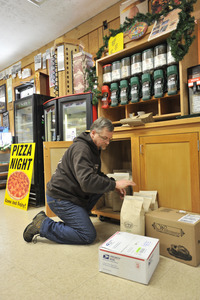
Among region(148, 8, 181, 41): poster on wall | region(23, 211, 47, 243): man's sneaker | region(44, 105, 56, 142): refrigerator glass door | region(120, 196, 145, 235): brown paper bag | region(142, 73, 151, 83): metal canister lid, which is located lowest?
region(23, 211, 47, 243): man's sneaker

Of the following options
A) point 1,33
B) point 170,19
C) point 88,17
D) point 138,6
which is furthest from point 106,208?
point 1,33

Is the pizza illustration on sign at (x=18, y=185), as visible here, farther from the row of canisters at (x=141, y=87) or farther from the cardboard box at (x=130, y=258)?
the cardboard box at (x=130, y=258)

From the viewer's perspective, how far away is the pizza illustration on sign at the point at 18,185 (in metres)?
3.22

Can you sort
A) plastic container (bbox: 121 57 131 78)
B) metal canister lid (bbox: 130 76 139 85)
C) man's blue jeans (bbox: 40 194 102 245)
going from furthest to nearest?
plastic container (bbox: 121 57 131 78)
metal canister lid (bbox: 130 76 139 85)
man's blue jeans (bbox: 40 194 102 245)

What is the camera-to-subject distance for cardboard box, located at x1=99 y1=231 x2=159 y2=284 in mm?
1287

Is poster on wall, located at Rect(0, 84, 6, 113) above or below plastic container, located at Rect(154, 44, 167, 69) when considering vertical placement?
above

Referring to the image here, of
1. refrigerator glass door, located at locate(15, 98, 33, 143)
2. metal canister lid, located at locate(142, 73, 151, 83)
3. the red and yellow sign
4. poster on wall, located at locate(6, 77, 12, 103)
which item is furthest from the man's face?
poster on wall, located at locate(6, 77, 12, 103)

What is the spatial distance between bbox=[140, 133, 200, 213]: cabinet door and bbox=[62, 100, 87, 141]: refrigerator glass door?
1285mm

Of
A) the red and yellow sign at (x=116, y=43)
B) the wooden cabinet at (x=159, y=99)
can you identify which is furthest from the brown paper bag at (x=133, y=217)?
the red and yellow sign at (x=116, y=43)

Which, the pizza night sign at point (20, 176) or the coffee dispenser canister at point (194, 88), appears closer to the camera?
the coffee dispenser canister at point (194, 88)

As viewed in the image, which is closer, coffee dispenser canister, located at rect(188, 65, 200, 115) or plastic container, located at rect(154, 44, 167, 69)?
coffee dispenser canister, located at rect(188, 65, 200, 115)

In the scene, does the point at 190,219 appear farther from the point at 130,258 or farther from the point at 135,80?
the point at 135,80

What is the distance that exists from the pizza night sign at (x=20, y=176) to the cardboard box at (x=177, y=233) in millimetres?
2091

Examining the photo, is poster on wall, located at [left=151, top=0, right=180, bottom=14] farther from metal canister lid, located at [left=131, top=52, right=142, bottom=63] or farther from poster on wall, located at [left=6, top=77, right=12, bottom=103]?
poster on wall, located at [left=6, top=77, right=12, bottom=103]
